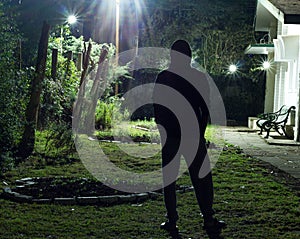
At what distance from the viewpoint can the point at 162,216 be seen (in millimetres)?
5633

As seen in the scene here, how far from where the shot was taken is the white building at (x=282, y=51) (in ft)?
40.1

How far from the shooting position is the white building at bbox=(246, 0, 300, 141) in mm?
12211

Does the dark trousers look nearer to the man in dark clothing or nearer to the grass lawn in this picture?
the man in dark clothing

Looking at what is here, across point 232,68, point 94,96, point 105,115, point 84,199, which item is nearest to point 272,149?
point 94,96

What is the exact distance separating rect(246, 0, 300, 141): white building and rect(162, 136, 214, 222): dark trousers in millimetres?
7431

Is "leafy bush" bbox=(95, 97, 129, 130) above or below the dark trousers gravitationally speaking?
above

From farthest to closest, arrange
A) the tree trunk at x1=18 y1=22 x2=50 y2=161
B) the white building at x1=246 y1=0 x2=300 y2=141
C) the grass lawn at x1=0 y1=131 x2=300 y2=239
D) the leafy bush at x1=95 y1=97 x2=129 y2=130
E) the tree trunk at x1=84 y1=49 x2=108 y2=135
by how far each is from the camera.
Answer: the leafy bush at x1=95 y1=97 x2=129 y2=130
the tree trunk at x1=84 y1=49 x2=108 y2=135
the white building at x1=246 y1=0 x2=300 y2=141
the tree trunk at x1=18 y1=22 x2=50 y2=161
the grass lawn at x1=0 y1=131 x2=300 y2=239

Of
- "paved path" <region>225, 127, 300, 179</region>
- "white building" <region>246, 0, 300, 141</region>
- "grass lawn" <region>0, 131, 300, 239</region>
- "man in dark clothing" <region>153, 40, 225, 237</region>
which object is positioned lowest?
"grass lawn" <region>0, 131, 300, 239</region>

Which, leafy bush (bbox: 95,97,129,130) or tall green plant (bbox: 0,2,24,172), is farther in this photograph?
leafy bush (bbox: 95,97,129,130)

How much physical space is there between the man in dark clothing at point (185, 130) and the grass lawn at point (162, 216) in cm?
30

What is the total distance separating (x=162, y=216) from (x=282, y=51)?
1084 centimetres

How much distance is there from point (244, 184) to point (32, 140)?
453 centimetres

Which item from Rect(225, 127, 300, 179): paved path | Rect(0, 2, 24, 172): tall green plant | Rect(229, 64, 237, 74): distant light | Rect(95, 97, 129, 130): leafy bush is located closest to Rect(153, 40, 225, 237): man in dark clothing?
Rect(0, 2, 24, 172): tall green plant

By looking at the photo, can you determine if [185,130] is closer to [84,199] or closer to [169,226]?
[169,226]
